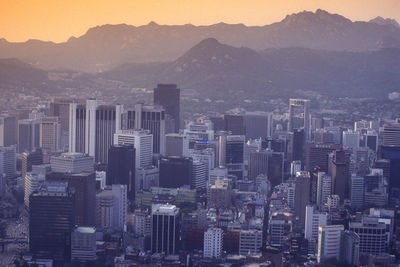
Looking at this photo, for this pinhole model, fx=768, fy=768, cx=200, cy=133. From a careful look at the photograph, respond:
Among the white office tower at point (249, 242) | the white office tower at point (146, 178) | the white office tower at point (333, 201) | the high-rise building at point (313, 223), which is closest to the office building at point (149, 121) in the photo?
the white office tower at point (146, 178)

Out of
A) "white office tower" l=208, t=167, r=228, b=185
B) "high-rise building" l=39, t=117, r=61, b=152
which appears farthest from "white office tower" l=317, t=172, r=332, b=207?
"high-rise building" l=39, t=117, r=61, b=152

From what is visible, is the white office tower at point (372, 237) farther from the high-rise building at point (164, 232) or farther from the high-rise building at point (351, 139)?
the high-rise building at point (351, 139)

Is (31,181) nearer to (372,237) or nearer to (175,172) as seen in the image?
(175,172)

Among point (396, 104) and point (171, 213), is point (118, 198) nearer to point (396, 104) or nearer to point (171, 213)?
point (171, 213)

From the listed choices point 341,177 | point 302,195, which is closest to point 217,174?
point 341,177

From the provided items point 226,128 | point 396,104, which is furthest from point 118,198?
point 396,104
